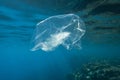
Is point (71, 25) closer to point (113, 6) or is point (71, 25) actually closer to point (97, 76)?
point (113, 6)

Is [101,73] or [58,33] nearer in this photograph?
[58,33]

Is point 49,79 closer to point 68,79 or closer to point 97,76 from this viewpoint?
point 68,79

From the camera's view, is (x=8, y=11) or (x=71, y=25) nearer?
(x=71, y=25)

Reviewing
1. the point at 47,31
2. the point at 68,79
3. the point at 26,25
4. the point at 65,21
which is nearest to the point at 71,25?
the point at 65,21

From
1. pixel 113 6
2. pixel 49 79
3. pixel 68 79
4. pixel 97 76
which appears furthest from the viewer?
pixel 49 79

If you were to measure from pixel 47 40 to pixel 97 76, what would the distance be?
1067 cm

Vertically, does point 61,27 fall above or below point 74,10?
below

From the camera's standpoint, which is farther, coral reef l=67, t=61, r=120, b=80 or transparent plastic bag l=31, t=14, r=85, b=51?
coral reef l=67, t=61, r=120, b=80

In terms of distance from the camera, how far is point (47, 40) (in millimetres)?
7922

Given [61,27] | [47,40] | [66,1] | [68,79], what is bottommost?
[47,40]

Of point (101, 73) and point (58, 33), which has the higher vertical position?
point (101, 73)

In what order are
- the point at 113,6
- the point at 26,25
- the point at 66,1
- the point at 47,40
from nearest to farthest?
the point at 47,40, the point at 66,1, the point at 113,6, the point at 26,25

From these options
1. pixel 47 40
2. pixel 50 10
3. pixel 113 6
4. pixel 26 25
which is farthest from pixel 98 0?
pixel 26 25

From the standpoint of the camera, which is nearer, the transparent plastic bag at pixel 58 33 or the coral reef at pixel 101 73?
the transparent plastic bag at pixel 58 33
